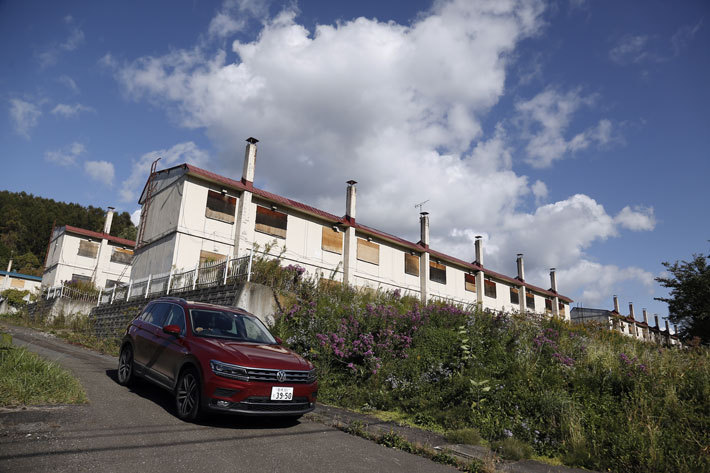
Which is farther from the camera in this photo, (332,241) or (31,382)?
(332,241)

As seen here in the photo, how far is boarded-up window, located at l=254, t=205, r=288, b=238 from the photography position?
22.0 meters

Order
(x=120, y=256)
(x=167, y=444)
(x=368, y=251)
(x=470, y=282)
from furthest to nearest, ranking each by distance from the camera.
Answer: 1. (x=120, y=256)
2. (x=470, y=282)
3. (x=368, y=251)
4. (x=167, y=444)

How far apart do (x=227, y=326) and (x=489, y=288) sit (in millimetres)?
30571

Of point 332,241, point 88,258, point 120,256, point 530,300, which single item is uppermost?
point 120,256

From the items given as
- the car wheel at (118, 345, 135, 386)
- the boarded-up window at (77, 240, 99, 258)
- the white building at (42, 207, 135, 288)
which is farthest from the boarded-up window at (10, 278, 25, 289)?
the car wheel at (118, 345, 135, 386)

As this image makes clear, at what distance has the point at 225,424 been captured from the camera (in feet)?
18.4

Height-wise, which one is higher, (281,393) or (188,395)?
(281,393)

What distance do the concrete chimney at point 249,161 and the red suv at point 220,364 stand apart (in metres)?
15.2

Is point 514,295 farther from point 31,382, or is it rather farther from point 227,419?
point 31,382

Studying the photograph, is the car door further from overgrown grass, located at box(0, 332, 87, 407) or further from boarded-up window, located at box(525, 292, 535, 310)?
boarded-up window, located at box(525, 292, 535, 310)

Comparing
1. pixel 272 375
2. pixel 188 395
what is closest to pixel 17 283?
pixel 188 395

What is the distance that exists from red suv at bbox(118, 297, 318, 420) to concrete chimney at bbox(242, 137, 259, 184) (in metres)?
15.2

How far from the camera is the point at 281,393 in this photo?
215 inches

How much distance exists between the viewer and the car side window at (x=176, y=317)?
6.59 meters
